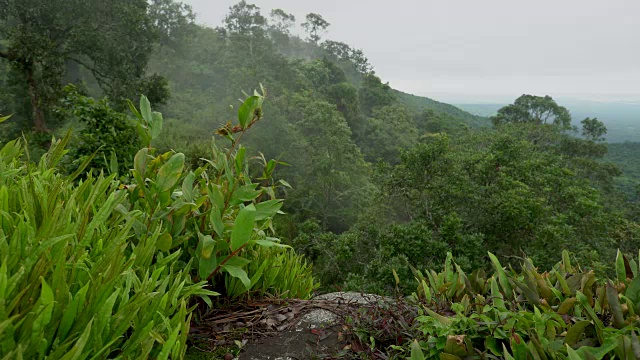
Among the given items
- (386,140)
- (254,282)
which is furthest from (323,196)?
(254,282)

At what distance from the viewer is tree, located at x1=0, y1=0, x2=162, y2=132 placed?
45.6 feet

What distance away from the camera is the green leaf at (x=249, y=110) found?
1.82m

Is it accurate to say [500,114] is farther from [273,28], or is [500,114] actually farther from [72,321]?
[72,321]

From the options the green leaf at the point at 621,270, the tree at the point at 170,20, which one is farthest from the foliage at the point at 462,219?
the tree at the point at 170,20

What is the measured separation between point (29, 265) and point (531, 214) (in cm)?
840

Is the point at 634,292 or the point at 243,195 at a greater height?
the point at 243,195

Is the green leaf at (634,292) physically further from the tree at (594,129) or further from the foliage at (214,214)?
the tree at (594,129)

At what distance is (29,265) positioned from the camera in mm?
940

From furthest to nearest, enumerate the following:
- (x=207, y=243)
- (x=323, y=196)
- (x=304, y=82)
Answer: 1. (x=304, y=82)
2. (x=323, y=196)
3. (x=207, y=243)

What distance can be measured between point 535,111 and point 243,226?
46.1m

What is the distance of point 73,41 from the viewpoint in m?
15.0

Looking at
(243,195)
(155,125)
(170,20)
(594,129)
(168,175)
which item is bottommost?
(243,195)

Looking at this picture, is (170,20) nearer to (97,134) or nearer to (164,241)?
(97,134)

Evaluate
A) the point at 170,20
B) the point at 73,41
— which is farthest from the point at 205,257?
the point at 170,20
